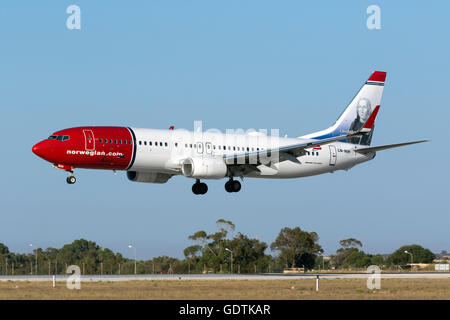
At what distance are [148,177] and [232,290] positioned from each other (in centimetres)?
2040

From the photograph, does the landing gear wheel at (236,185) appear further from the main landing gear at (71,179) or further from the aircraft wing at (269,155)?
the main landing gear at (71,179)

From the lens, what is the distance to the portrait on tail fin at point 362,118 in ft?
263

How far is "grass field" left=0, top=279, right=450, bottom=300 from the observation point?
47719 millimetres

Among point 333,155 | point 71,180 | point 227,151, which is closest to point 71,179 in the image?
point 71,180

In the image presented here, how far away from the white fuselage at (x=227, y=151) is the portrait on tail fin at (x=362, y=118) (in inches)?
91.0

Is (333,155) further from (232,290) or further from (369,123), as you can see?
(232,290)

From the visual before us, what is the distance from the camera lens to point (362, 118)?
81.8 meters

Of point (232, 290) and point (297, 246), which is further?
point (297, 246)

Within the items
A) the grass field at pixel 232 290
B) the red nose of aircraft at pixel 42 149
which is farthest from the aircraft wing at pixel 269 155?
the red nose of aircraft at pixel 42 149

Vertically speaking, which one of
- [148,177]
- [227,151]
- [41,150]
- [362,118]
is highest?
[362,118]

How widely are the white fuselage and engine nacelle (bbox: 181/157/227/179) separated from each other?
64 centimetres

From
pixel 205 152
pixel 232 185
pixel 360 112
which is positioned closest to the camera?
pixel 205 152
